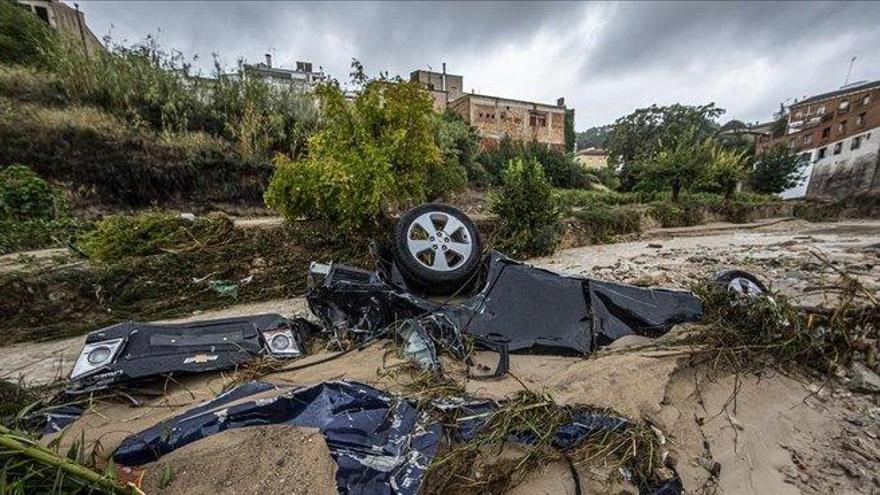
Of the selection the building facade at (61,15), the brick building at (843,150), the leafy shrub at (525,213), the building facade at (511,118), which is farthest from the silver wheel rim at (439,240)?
the brick building at (843,150)

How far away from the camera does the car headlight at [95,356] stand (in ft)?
7.50

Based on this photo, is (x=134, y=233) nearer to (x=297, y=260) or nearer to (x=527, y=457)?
(x=297, y=260)

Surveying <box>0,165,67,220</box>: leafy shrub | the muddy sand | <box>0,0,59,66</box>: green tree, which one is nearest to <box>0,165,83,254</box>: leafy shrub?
<box>0,165,67,220</box>: leafy shrub

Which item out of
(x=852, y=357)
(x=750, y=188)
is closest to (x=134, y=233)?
(x=852, y=357)

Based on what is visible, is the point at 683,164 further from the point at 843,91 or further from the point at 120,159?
the point at 843,91

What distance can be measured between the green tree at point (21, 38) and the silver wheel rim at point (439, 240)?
1217 cm

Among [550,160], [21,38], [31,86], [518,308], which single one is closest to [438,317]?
[518,308]

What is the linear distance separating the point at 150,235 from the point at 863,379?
758cm

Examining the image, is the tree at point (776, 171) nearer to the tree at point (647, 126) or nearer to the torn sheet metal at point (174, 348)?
the tree at point (647, 126)

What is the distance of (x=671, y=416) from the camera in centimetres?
226

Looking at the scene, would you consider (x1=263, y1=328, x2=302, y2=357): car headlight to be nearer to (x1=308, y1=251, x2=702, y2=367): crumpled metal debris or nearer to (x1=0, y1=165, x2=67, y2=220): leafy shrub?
(x1=308, y1=251, x2=702, y2=367): crumpled metal debris

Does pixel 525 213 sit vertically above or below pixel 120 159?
below

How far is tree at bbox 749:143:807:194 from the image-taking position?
24.3 meters

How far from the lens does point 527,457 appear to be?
1.81 metres
